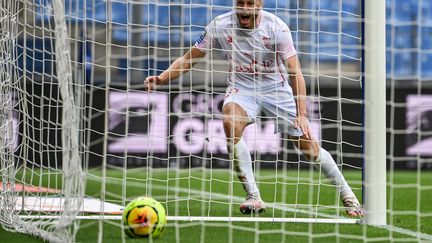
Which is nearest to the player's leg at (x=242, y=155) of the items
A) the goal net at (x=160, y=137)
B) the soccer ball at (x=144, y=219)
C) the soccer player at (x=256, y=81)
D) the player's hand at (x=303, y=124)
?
the soccer player at (x=256, y=81)

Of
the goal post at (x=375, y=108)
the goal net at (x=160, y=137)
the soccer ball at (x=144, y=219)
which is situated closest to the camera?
the soccer ball at (x=144, y=219)

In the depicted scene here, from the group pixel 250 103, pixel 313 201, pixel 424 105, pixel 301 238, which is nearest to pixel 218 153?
pixel 424 105

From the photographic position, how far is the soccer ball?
5.19 m

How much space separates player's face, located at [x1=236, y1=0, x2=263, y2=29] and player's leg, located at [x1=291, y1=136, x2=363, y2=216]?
0.88 metres

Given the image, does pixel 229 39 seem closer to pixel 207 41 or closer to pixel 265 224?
pixel 207 41

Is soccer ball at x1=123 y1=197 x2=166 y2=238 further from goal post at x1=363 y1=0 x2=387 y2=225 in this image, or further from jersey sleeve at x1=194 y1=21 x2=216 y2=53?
jersey sleeve at x1=194 y1=21 x2=216 y2=53

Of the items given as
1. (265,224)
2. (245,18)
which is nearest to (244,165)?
(265,224)

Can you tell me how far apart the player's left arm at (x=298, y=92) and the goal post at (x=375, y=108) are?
0.59 m

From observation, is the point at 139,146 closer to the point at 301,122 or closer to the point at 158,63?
the point at 158,63

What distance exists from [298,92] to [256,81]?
448mm

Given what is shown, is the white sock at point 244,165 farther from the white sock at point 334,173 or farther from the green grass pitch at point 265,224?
the white sock at point 334,173

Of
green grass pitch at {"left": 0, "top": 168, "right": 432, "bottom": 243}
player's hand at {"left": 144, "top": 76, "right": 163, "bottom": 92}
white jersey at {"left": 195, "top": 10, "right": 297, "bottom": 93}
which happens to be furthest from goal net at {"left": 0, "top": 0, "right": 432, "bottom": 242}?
player's hand at {"left": 144, "top": 76, "right": 163, "bottom": 92}

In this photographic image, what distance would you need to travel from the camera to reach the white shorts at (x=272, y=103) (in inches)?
274

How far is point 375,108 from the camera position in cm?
609
